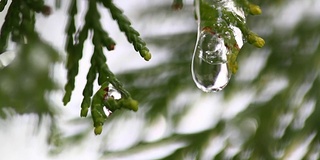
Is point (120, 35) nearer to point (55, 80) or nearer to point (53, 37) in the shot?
point (53, 37)

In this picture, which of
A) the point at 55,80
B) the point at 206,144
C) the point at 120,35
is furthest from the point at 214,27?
the point at 120,35

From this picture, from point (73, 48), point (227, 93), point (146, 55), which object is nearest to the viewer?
point (146, 55)

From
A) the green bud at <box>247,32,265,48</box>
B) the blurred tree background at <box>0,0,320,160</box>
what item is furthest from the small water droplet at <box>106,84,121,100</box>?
the blurred tree background at <box>0,0,320,160</box>

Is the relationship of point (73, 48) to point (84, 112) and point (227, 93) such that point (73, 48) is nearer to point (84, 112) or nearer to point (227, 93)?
point (84, 112)

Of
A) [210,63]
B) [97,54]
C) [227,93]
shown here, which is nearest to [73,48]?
[97,54]

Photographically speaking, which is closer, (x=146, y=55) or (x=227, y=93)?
(x=146, y=55)

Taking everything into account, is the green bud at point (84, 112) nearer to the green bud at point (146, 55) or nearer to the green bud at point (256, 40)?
the green bud at point (146, 55)

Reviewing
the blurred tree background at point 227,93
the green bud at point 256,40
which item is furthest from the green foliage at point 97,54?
the blurred tree background at point 227,93

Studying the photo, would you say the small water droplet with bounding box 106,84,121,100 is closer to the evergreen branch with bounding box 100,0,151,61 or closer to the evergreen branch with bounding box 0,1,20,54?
the evergreen branch with bounding box 100,0,151,61
